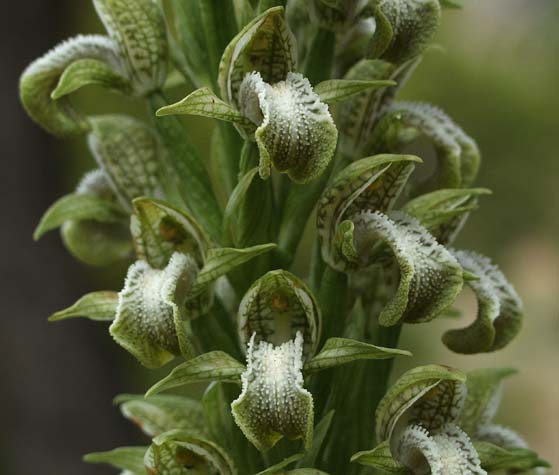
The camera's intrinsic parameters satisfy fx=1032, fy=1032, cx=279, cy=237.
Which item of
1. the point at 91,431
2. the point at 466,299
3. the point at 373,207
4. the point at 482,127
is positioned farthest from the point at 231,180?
the point at 466,299

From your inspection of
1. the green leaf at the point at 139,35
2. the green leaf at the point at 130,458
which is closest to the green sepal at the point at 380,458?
the green leaf at the point at 130,458

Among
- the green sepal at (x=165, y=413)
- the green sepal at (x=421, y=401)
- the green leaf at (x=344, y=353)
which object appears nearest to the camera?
the green leaf at (x=344, y=353)

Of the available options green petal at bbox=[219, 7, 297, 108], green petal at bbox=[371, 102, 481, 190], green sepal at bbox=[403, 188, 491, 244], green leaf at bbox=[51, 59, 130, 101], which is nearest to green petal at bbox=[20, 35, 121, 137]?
green leaf at bbox=[51, 59, 130, 101]

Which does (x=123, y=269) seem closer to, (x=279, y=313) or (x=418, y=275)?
(x=279, y=313)

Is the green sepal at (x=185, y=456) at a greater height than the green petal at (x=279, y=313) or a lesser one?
lesser

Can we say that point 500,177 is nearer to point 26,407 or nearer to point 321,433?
point 26,407

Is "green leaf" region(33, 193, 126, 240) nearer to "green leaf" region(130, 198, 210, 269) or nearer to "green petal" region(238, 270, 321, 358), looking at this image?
"green leaf" region(130, 198, 210, 269)

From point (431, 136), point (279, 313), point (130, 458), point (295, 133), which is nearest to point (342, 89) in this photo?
point (295, 133)

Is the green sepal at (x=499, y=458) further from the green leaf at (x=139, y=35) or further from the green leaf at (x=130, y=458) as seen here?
the green leaf at (x=139, y=35)
